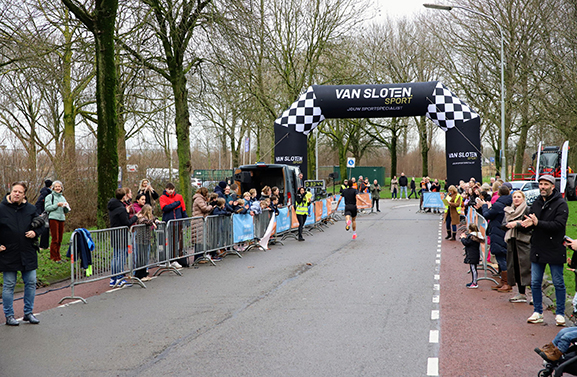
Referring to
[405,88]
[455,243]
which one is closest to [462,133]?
[405,88]

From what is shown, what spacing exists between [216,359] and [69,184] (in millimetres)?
14233

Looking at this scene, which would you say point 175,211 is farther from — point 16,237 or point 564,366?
point 564,366

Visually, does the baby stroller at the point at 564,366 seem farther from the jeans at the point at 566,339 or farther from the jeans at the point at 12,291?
the jeans at the point at 12,291

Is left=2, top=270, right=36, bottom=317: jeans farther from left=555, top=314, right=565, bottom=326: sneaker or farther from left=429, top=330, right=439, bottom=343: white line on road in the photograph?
left=555, top=314, right=565, bottom=326: sneaker

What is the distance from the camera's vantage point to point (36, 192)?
1623cm

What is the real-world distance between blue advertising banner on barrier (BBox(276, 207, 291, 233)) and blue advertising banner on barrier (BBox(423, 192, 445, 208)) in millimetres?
12314

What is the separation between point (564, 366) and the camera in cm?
470

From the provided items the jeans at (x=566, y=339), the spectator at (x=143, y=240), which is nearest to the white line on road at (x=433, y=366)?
the jeans at (x=566, y=339)

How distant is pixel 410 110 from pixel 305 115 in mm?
4198

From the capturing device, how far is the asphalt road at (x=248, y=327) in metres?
5.54

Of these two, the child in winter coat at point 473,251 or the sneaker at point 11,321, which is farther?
the child in winter coat at point 473,251

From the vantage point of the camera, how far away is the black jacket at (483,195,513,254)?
979 cm

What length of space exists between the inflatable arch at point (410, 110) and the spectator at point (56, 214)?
36.7 ft

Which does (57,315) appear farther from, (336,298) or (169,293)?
(336,298)
